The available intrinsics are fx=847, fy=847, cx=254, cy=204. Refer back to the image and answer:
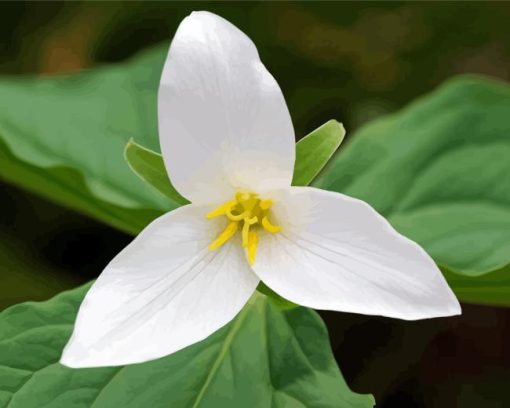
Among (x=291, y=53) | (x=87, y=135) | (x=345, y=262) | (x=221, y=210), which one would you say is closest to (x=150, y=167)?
(x=221, y=210)

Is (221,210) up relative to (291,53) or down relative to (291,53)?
up

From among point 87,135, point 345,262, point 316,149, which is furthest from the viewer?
point 87,135

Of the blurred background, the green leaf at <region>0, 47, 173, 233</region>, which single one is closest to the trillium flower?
the green leaf at <region>0, 47, 173, 233</region>

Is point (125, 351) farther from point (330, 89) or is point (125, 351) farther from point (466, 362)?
point (330, 89)

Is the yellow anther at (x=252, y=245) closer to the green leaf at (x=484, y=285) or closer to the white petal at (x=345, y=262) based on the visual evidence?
the white petal at (x=345, y=262)

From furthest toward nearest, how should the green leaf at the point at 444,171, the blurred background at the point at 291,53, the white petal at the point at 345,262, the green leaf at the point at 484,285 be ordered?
the blurred background at the point at 291,53
the green leaf at the point at 444,171
the green leaf at the point at 484,285
the white petal at the point at 345,262

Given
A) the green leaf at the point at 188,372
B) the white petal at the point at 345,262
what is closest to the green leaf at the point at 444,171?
the green leaf at the point at 188,372

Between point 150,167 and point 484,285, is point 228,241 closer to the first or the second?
point 150,167
